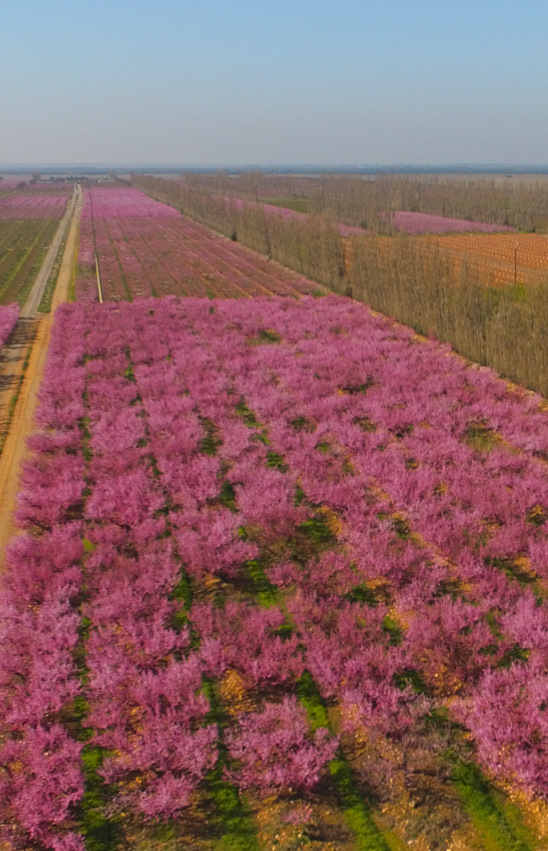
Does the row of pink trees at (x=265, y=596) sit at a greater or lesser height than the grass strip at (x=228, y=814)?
greater

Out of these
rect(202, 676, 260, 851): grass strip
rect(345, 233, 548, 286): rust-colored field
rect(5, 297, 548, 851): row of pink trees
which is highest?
rect(345, 233, 548, 286): rust-colored field

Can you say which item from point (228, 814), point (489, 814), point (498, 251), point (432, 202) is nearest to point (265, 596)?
point (228, 814)

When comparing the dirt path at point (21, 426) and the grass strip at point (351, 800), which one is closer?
the grass strip at point (351, 800)

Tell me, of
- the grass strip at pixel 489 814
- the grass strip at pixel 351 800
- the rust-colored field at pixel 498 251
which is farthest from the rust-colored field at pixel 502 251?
the grass strip at pixel 489 814

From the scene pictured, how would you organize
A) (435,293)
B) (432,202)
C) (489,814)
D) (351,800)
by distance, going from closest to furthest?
1. (489,814)
2. (351,800)
3. (435,293)
4. (432,202)

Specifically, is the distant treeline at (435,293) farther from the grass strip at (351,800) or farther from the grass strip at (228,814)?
the grass strip at (228,814)

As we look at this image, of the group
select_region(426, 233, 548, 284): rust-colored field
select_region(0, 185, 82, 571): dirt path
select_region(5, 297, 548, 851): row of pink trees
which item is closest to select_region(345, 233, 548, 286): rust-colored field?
select_region(426, 233, 548, 284): rust-colored field

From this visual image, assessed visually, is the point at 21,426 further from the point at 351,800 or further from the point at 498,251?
the point at 498,251

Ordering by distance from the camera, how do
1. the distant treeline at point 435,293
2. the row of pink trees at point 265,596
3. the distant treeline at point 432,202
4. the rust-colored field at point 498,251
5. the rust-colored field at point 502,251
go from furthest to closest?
the distant treeline at point 432,202 < the rust-colored field at point 502,251 < the rust-colored field at point 498,251 < the distant treeline at point 435,293 < the row of pink trees at point 265,596

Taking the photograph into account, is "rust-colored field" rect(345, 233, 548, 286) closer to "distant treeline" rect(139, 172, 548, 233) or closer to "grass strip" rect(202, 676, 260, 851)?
"distant treeline" rect(139, 172, 548, 233)
